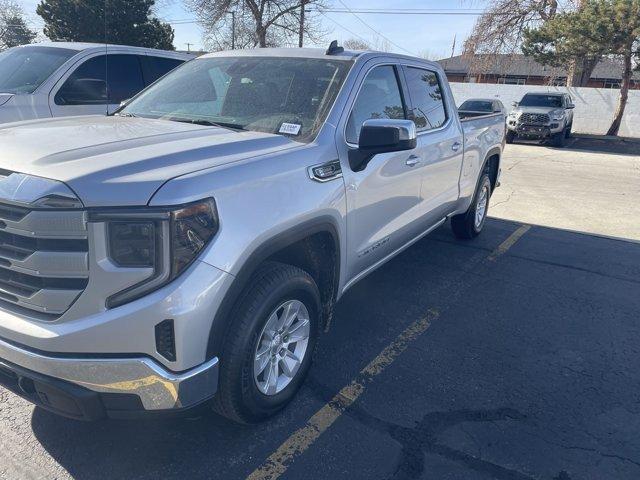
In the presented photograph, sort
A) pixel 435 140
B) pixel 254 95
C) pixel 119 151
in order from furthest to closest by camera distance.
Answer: pixel 435 140
pixel 254 95
pixel 119 151

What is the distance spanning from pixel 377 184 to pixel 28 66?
204 inches

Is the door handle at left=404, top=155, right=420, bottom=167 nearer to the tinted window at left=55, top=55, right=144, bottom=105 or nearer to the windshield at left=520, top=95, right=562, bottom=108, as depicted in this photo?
the tinted window at left=55, top=55, right=144, bottom=105

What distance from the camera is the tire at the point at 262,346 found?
241cm

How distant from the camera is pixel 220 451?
266cm

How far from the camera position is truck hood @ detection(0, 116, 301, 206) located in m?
2.05

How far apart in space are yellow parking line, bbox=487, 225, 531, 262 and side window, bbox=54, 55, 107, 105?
16.3 ft

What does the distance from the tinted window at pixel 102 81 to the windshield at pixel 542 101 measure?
16.5 metres

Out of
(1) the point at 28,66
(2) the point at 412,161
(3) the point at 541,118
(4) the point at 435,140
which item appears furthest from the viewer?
(3) the point at 541,118

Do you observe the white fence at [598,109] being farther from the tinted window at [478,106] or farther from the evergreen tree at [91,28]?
the evergreen tree at [91,28]

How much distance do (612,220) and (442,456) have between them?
694 centimetres

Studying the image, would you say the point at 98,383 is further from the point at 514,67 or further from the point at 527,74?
the point at 527,74

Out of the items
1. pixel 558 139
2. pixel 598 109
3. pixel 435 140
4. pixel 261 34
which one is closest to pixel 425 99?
pixel 435 140

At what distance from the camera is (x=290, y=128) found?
3.05 meters

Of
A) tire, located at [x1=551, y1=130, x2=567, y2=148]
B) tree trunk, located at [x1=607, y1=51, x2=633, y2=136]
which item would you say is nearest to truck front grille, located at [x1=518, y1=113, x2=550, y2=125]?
tire, located at [x1=551, y1=130, x2=567, y2=148]
